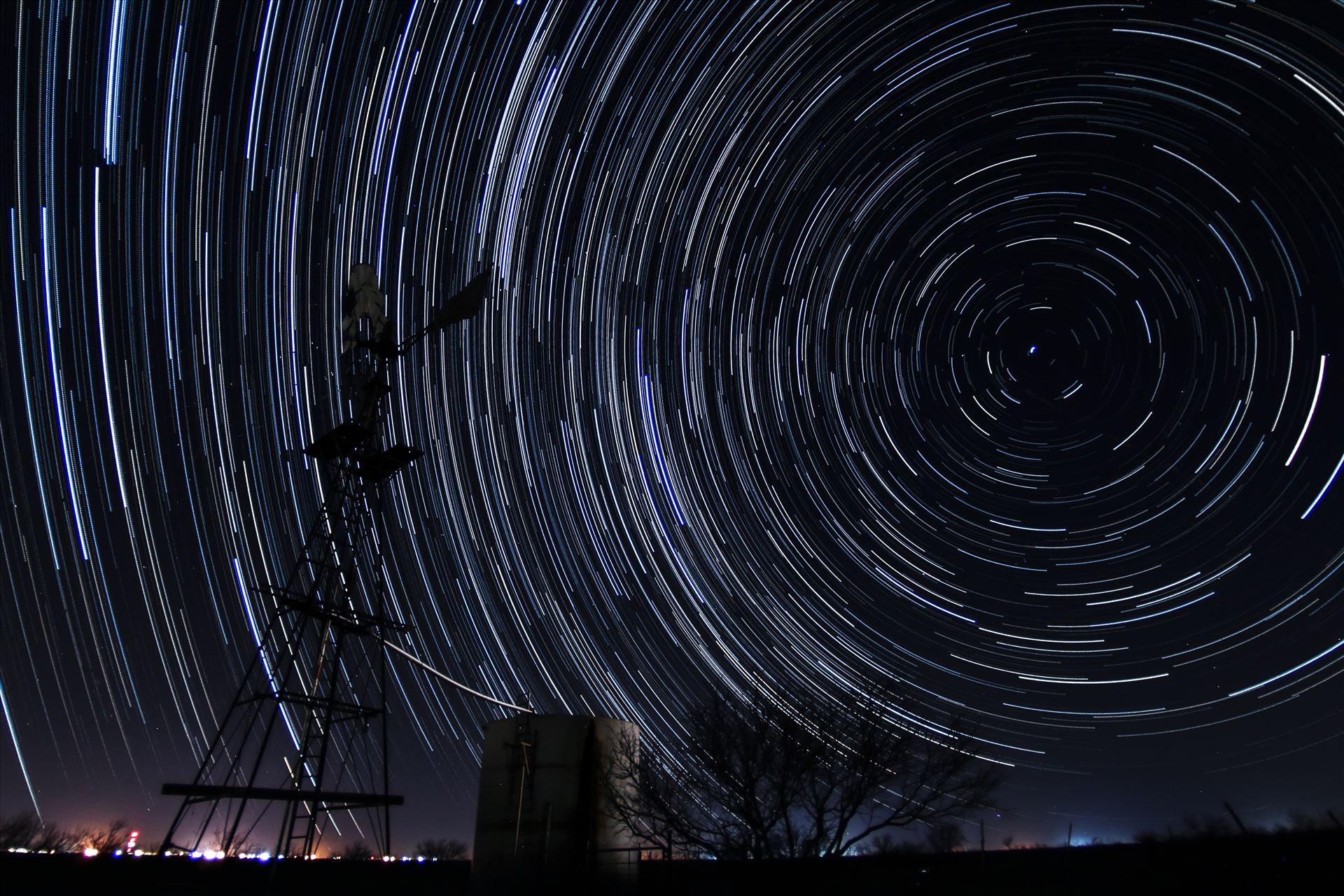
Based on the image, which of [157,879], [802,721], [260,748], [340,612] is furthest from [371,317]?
[802,721]

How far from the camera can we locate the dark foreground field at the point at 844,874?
42.2 feet

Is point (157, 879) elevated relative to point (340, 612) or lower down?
lower down

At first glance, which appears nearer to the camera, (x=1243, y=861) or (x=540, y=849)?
→ (x=540, y=849)

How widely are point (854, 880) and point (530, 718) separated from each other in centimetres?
954

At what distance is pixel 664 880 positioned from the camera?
19.1 metres

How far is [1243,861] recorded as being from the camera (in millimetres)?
19828

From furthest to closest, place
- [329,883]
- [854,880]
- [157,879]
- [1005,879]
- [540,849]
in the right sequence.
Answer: [1005,879], [854,880], [540,849], [329,883], [157,879]

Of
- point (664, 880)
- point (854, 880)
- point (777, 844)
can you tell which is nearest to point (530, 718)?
point (664, 880)

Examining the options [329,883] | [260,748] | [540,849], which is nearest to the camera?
[260,748]

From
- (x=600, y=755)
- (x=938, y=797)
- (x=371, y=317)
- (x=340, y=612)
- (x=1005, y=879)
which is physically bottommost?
(x=1005, y=879)

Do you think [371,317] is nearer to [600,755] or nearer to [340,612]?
[340,612]

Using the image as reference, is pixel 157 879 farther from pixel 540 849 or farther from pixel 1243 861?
pixel 1243 861

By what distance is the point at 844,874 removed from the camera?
19172 mm

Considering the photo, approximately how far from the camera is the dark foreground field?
42.2 feet
